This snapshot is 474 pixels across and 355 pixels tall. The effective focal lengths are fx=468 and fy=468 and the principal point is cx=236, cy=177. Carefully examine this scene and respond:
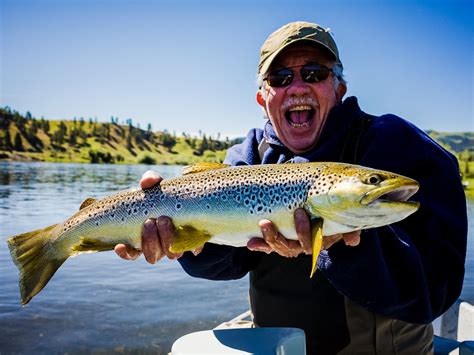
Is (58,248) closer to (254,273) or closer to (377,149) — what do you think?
(254,273)

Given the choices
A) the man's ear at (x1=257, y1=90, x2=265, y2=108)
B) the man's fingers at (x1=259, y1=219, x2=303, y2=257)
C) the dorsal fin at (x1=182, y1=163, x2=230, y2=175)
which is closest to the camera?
the man's fingers at (x1=259, y1=219, x2=303, y2=257)

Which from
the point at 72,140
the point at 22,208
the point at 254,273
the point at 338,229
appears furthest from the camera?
the point at 72,140

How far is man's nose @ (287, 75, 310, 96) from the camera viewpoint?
368 centimetres

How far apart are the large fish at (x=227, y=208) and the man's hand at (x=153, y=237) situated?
4cm

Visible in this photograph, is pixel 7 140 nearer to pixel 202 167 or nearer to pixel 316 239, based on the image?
pixel 202 167

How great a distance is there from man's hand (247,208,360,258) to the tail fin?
1.40 metres

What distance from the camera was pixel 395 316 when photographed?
2.76 meters

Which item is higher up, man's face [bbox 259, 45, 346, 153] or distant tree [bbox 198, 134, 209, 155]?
man's face [bbox 259, 45, 346, 153]

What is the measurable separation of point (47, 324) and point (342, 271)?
627 centimetres

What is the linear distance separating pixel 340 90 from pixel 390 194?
1.69 metres

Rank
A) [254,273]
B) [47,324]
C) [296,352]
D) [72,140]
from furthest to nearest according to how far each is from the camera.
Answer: [72,140] → [47,324] → [254,273] → [296,352]

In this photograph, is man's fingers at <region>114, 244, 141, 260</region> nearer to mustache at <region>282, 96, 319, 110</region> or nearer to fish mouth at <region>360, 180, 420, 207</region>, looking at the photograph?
fish mouth at <region>360, 180, 420, 207</region>

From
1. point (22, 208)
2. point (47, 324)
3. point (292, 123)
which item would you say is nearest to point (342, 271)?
point (292, 123)

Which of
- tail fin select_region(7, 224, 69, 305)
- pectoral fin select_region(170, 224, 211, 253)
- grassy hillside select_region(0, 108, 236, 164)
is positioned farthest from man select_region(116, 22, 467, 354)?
grassy hillside select_region(0, 108, 236, 164)
